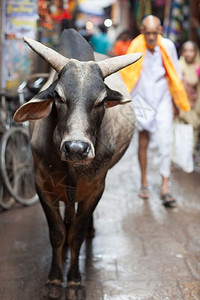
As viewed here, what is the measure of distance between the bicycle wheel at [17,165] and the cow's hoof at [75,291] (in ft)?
6.22

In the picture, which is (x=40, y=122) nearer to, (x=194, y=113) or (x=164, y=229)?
(x=164, y=229)

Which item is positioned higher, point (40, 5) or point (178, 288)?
point (40, 5)

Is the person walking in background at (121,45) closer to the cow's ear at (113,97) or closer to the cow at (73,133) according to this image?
the cow at (73,133)

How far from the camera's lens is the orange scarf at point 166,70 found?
5941 mm

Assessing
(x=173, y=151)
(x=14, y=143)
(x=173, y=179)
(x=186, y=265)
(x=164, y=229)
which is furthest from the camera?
(x=173, y=179)

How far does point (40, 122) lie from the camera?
3885 mm

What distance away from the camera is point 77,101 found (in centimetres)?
324

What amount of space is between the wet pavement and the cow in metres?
0.31

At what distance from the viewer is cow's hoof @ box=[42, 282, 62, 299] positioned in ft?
12.9

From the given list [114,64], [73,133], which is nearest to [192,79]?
[114,64]

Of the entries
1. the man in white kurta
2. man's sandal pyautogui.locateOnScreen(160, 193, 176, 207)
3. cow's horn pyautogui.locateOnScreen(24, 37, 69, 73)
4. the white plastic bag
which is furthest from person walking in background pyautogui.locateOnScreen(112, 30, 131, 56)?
cow's horn pyautogui.locateOnScreen(24, 37, 69, 73)

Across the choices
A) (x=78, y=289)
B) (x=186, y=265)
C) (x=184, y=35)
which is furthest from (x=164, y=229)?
(x=184, y=35)

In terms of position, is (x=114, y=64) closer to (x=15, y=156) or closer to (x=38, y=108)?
(x=38, y=108)

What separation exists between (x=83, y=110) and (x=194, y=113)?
4.61 meters
